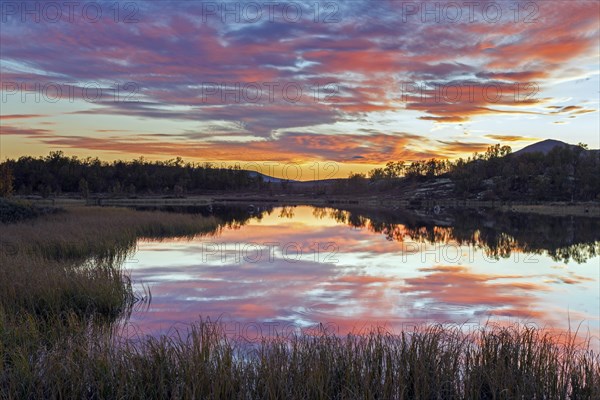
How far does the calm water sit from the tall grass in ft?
15.4

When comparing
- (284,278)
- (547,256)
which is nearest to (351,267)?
(284,278)

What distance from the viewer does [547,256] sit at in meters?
34.9

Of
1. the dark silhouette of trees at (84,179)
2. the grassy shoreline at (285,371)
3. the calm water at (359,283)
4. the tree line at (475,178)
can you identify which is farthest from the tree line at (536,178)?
the grassy shoreline at (285,371)

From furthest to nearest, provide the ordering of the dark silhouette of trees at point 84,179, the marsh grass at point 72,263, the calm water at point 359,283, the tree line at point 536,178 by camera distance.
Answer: the dark silhouette of trees at point 84,179, the tree line at point 536,178, the calm water at point 359,283, the marsh grass at point 72,263

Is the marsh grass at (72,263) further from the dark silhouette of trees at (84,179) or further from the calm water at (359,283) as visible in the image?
the dark silhouette of trees at (84,179)

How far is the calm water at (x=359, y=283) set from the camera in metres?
16.4

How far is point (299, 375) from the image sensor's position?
28.6 feet

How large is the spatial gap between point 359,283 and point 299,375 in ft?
48.8

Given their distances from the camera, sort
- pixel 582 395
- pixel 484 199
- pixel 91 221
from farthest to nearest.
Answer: pixel 484 199, pixel 91 221, pixel 582 395

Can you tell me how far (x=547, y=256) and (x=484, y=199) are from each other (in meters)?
132

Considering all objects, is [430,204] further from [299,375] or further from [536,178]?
[299,375]

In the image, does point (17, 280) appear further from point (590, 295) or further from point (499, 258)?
point (499, 258)

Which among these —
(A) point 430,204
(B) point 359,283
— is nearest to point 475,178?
(A) point 430,204

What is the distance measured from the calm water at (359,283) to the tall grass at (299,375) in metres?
4.69
